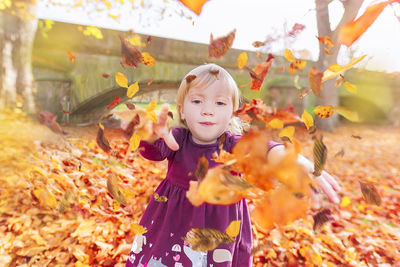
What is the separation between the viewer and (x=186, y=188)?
4.60 ft

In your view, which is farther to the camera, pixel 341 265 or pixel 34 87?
pixel 34 87

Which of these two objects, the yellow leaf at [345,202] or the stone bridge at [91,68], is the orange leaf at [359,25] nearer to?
the stone bridge at [91,68]

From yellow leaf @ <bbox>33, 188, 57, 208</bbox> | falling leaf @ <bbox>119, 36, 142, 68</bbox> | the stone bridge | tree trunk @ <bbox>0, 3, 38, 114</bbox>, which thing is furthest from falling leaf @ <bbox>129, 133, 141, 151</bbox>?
tree trunk @ <bbox>0, 3, 38, 114</bbox>

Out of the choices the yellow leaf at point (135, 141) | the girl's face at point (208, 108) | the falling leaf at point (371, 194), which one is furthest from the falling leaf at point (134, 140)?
the falling leaf at point (371, 194)

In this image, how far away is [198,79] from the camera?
1.31 metres

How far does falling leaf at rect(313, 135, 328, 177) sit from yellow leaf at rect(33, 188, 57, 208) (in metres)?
3.01

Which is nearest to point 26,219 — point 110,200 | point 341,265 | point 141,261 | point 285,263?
point 110,200

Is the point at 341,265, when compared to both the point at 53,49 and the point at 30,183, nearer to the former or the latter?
the point at 30,183

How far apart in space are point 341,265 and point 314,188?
80.3 inches

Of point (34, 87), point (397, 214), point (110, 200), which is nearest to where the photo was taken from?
point (110, 200)

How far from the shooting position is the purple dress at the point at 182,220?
4.23 feet

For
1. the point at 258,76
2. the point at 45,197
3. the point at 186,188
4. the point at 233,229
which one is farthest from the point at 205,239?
the point at 45,197

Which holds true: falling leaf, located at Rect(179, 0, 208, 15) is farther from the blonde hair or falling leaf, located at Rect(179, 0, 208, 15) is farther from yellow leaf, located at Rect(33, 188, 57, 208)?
yellow leaf, located at Rect(33, 188, 57, 208)

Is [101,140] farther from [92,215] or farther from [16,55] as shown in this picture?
[16,55]
